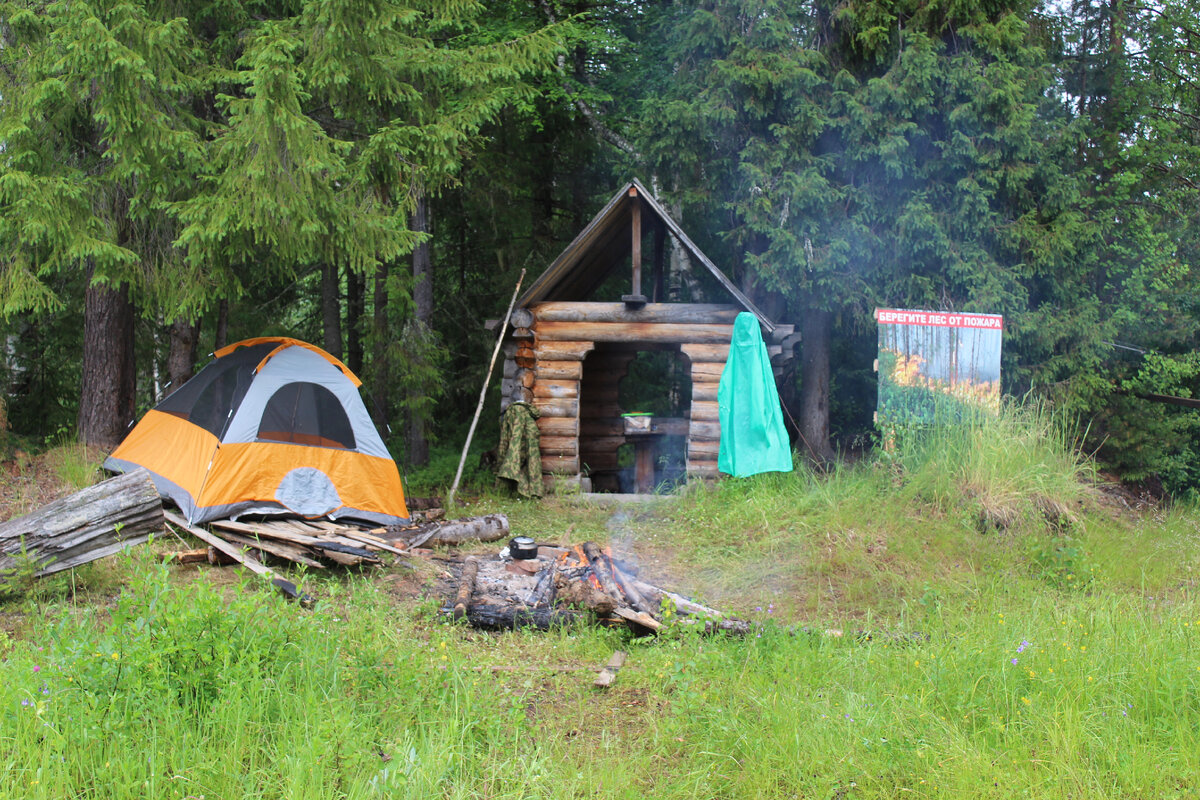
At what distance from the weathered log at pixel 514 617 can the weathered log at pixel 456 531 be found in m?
1.92

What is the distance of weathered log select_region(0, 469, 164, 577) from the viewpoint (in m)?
5.01

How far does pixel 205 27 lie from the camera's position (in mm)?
8477

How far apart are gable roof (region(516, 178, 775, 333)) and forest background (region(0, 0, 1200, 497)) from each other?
1.47 meters

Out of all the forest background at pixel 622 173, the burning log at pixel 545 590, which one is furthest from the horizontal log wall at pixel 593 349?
the burning log at pixel 545 590

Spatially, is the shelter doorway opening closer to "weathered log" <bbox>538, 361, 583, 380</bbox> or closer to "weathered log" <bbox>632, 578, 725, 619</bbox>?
"weathered log" <bbox>538, 361, 583, 380</bbox>

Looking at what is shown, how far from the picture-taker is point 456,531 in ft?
25.0

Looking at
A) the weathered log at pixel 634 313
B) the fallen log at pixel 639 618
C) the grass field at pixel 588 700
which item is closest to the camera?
the grass field at pixel 588 700

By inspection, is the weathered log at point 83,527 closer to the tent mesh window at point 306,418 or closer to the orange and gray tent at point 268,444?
the orange and gray tent at point 268,444

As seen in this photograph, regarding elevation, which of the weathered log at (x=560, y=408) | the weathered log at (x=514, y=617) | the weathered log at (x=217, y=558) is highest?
the weathered log at (x=560, y=408)

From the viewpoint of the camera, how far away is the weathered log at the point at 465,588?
5512 millimetres

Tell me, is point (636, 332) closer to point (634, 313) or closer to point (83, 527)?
point (634, 313)

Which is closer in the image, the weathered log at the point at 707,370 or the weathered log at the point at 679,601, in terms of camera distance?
the weathered log at the point at 679,601

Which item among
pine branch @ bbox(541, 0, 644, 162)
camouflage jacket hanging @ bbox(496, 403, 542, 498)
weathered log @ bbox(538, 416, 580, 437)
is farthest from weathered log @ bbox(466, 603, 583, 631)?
pine branch @ bbox(541, 0, 644, 162)

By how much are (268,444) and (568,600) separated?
11.1 ft
